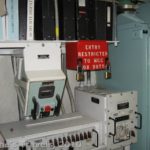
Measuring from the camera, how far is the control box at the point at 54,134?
1.53 meters

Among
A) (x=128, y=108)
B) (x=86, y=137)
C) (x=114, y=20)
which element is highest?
(x=114, y=20)

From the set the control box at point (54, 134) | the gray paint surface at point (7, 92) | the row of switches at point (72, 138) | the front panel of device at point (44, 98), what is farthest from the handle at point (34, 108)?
the gray paint surface at point (7, 92)

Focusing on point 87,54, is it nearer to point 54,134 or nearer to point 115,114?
point 115,114

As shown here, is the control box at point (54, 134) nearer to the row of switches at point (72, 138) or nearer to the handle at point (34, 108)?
the row of switches at point (72, 138)

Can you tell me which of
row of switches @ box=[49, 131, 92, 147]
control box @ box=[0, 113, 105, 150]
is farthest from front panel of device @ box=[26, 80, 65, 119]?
row of switches @ box=[49, 131, 92, 147]

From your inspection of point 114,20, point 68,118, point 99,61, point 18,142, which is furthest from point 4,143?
point 114,20

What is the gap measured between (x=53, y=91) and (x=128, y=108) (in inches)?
27.6

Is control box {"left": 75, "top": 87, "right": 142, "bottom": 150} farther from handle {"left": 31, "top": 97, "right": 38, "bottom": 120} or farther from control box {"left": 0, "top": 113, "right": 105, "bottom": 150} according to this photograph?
handle {"left": 31, "top": 97, "right": 38, "bottom": 120}

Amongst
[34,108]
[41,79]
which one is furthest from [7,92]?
[41,79]

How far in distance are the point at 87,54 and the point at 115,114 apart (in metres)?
0.56

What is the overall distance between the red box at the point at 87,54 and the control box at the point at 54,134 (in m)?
0.47

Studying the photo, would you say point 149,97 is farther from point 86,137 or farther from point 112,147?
point 86,137

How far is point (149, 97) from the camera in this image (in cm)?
193

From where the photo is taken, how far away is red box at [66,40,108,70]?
181 centimetres
